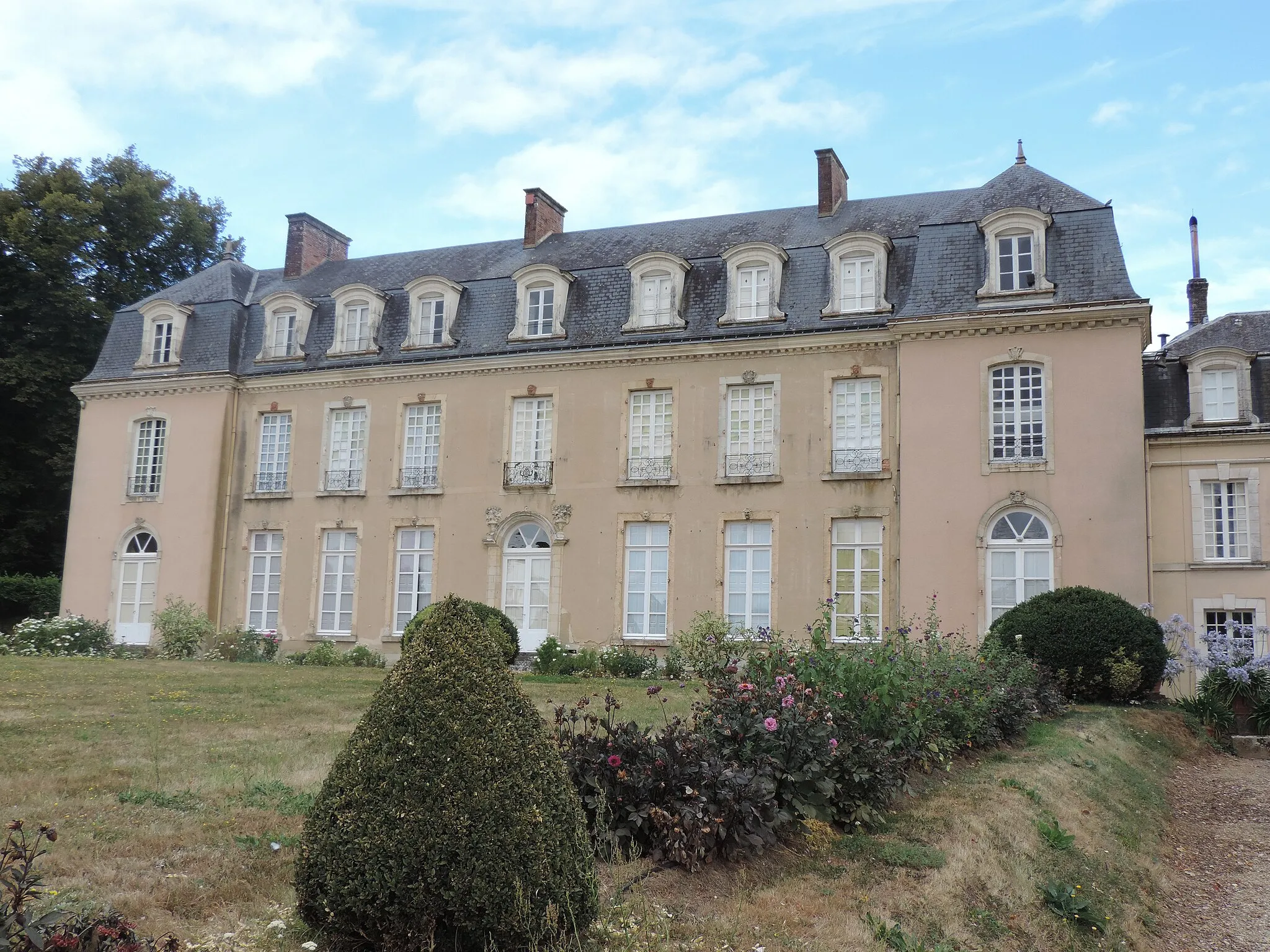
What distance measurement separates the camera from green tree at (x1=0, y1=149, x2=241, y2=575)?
27.5 meters

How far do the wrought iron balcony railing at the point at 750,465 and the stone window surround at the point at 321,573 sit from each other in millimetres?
6737

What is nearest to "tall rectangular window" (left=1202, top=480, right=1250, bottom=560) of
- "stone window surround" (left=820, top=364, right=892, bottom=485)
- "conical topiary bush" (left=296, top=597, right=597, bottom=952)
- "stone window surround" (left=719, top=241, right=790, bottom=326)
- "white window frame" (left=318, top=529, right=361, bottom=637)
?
"stone window surround" (left=820, top=364, right=892, bottom=485)

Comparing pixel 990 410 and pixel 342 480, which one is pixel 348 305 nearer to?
pixel 342 480

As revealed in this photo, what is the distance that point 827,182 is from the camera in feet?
72.3

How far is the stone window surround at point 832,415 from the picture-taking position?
728 inches

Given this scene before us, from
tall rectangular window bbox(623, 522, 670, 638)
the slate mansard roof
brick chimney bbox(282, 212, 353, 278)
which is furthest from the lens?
brick chimney bbox(282, 212, 353, 278)

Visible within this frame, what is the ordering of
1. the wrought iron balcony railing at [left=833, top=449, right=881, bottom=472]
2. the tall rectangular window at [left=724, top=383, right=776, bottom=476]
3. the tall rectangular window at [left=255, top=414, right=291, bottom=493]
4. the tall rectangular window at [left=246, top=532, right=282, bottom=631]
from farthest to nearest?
the tall rectangular window at [left=255, top=414, right=291, bottom=493]
the tall rectangular window at [left=246, top=532, right=282, bottom=631]
the tall rectangular window at [left=724, top=383, right=776, bottom=476]
the wrought iron balcony railing at [left=833, top=449, right=881, bottom=472]

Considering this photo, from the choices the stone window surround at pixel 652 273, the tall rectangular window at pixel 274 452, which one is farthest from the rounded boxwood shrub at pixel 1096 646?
the tall rectangular window at pixel 274 452

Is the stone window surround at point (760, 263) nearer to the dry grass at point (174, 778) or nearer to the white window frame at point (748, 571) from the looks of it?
the white window frame at point (748, 571)

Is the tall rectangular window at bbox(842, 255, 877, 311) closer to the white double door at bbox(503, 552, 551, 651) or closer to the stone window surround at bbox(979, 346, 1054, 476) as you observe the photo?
the stone window surround at bbox(979, 346, 1054, 476)

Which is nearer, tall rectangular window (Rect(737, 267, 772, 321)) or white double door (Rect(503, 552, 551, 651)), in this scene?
tall rectangular window (Rect(737, 267, 772, 321))

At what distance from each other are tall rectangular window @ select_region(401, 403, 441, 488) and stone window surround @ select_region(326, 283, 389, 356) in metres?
1.78

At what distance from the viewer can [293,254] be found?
2567 cm

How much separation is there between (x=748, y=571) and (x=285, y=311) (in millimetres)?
11337
